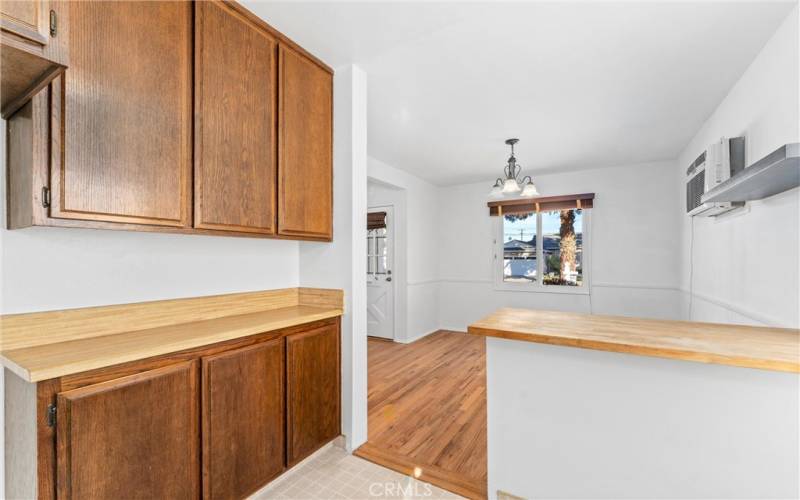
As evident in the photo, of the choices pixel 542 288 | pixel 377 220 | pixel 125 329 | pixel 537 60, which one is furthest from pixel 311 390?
pixel 542 288

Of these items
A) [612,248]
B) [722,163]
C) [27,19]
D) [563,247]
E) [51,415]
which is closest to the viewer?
[27,19]

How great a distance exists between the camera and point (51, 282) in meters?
1.44

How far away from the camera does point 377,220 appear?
5336mm

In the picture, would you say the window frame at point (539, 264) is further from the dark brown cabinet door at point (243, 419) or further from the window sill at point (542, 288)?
the dark brown cabinet door at point (243, 419)

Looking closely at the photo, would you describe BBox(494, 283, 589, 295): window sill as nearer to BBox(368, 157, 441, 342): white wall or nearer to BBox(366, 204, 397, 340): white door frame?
BBox(368, 157, 441, 342): white wall

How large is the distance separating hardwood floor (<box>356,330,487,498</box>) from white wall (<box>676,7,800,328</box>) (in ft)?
6.17

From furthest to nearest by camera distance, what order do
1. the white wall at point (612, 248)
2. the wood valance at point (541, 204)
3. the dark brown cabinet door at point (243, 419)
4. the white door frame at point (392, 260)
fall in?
the white door frame at point (392, 260), the wood valance at point (541, 204), the white wall at point (612, 248), the dark brown cabinet door at point (243, 419)

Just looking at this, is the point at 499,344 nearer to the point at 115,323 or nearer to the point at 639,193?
the point at 115,323

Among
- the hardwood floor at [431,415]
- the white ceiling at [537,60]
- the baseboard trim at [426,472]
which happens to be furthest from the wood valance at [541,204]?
the baseboard trim at [426,472]

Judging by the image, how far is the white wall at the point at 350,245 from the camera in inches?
88.5

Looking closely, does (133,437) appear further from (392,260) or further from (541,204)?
(541,204)

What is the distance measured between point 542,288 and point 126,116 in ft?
16.8

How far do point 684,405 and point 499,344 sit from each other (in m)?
0.72

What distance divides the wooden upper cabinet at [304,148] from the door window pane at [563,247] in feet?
13.0
